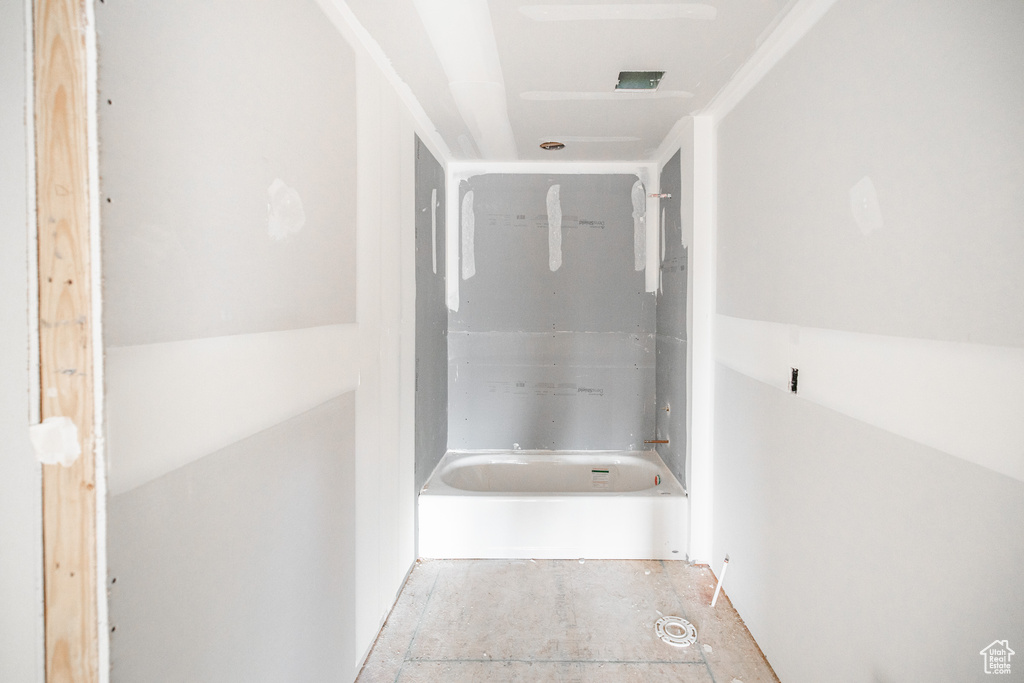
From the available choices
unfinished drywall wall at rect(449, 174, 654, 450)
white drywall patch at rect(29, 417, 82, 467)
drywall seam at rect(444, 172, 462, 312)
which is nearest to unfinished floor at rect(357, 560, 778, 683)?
unfinished drywall wall at rect(449, 174, 654, 450)

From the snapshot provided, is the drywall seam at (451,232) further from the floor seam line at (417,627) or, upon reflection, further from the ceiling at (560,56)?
the floor seam line at (417,627)

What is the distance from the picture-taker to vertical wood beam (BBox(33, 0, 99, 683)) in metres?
0.72

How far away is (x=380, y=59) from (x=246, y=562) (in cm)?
162

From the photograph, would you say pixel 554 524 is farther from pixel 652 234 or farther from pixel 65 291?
pixel 65 291

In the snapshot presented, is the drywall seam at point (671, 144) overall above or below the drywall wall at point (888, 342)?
above

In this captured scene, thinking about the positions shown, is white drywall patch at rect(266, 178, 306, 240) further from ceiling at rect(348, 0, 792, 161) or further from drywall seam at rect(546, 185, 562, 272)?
drywall seam at rect(546, 185, 562, 272)

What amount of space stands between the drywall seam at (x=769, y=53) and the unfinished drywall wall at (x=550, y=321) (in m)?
1.06

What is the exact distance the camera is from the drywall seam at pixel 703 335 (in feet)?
8.00

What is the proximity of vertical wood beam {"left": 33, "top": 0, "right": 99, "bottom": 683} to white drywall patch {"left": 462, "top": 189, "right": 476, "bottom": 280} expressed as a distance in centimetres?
262

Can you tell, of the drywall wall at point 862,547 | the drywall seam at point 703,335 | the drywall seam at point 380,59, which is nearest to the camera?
the drywall wall at point 862,547

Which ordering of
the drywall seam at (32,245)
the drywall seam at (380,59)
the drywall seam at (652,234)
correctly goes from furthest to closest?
the drywall seam at (652,234)
the drywall seam at (380,59)
the drywall seam at (32,245)

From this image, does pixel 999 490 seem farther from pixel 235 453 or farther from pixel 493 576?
pixel 493 576

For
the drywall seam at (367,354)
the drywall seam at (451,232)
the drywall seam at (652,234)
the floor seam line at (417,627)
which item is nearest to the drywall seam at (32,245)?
the drywall seam at (367,354)

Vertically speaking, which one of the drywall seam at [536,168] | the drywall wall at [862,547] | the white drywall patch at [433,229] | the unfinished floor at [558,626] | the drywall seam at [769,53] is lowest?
the unfinished floor at [558,626]
